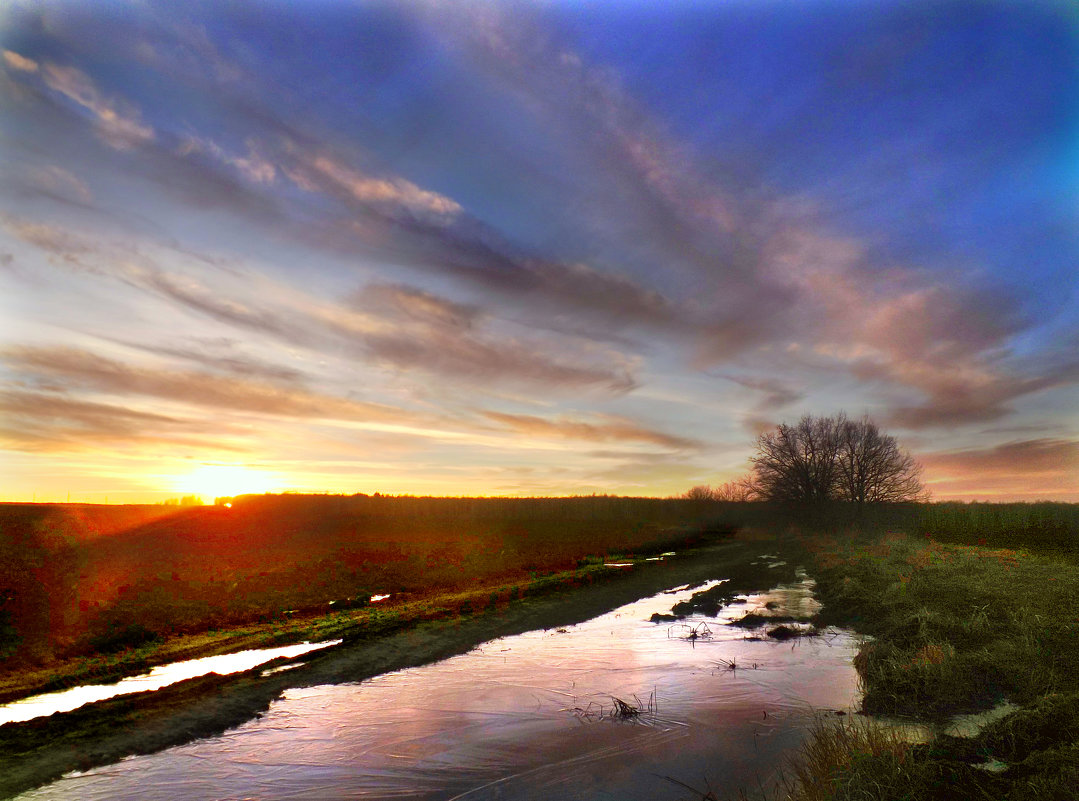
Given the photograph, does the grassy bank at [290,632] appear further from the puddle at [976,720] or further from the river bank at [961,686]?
the puddle at [976,720]

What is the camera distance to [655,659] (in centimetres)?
1258

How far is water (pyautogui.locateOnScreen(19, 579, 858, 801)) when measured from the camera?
23.0 feet

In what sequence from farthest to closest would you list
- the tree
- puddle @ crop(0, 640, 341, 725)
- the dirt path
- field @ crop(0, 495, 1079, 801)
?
the tree → puddle @ crop(0, 640, 341, 725) → the dirt path → field @ crop(0, 495, 1079, 801)

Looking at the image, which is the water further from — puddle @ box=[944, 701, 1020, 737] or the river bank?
puddle @ box=[944, 701, 1020, 737]

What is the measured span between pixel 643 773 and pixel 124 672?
9.87 meters

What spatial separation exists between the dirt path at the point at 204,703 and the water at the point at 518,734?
1.25 ft

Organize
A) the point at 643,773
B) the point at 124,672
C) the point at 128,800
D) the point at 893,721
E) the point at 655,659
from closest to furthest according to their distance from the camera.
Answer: the point at 128,800 < the point at 643,773 < the point at 893,721 < the point at 124,672 < the point at 655,659

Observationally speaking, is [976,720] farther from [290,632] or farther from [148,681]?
[290,632]

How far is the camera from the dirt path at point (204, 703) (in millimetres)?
7652

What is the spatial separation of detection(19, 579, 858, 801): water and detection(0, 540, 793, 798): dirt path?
1.25 feet

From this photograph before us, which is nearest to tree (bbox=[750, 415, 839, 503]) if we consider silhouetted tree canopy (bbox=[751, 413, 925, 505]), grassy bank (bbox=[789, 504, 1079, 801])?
silhouetted tree canopy (bbox=[751, 413, 925, 505])

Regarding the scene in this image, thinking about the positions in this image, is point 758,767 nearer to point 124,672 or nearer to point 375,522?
point 124,672

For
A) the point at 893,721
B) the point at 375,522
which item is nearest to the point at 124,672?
A: the point at 893,721

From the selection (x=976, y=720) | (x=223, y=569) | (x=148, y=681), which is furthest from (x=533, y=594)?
(x=976, y=720)
